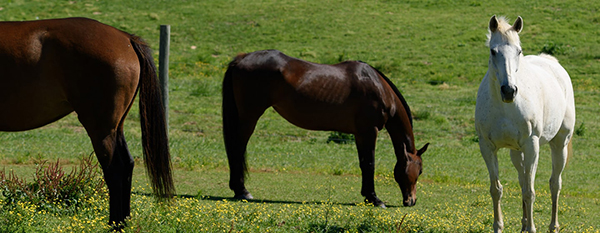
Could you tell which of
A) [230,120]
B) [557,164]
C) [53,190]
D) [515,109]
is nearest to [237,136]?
[230,120]

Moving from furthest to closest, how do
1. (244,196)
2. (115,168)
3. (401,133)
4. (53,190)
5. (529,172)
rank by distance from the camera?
(401,133)
(244,196)
(53,190)
(529,172)
(115,168)

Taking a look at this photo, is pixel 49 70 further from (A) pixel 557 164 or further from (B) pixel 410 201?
(A) pixel 557 164

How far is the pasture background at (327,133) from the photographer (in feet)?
21.0

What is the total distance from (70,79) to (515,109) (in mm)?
3802

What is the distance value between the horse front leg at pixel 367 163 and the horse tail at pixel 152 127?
3274 millimetres

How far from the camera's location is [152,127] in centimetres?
563

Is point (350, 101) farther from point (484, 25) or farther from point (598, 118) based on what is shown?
point (484, 25)

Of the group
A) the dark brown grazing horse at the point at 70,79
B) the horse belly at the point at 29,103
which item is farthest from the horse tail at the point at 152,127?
the horse belly at the point at 29,103

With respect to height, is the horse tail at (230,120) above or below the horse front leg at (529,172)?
below

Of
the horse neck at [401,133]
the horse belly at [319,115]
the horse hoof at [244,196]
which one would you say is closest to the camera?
the horse hoof at [244,196]

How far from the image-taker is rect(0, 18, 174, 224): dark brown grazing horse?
16.8 ft

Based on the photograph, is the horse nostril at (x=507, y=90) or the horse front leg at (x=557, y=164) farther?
the horse front leg at (x=557, y=164)

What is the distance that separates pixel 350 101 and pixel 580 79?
14.0 metres

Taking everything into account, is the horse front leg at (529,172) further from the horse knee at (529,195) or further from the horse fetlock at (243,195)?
the horse fetlock at (243,195)
